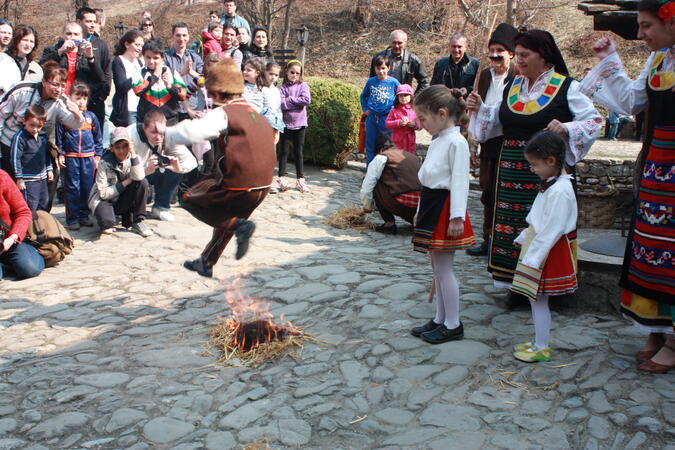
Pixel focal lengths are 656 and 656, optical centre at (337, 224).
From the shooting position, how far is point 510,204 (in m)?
4.98

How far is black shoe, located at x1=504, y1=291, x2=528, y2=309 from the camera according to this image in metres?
5.18

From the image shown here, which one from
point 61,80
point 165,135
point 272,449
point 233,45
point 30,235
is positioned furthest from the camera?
point 233,45

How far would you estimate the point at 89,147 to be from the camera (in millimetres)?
8086

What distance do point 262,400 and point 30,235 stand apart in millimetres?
3912

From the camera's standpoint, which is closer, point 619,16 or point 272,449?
point 272,449

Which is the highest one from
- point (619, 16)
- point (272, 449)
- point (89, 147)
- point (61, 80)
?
point (619, 16)

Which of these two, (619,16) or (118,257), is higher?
(619,16)

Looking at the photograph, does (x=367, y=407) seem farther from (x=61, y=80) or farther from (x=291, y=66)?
(x=291, y=66)

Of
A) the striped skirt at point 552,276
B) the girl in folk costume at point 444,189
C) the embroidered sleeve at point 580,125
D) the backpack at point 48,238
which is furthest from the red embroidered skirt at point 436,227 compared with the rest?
Answer: the backpack at point 48,238

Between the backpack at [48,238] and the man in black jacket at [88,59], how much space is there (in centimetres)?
242

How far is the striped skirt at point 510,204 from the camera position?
4898 mm

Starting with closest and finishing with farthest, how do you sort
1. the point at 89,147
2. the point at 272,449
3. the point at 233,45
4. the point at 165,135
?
the point at 272,449
the point at 165,135
the point at 89,147
the point at 233,45

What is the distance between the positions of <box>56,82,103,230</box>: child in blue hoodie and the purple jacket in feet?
10.1

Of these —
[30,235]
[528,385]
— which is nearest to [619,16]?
[528,385]
